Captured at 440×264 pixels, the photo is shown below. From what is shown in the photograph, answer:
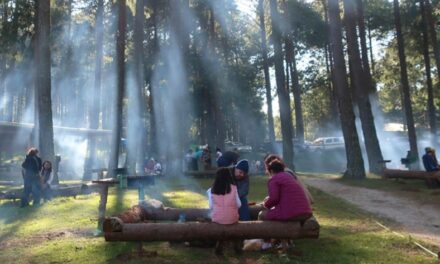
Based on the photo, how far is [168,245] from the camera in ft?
26.2

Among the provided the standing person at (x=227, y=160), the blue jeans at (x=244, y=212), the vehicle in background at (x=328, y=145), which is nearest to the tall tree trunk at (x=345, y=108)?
the blue jeans at (x=244, y=212)

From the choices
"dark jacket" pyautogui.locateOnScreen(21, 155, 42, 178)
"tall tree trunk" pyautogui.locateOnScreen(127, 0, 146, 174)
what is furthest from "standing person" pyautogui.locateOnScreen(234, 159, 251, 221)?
"tall tree trunk" pyautogui.locateOnScreen(127, 0, 146, 174)

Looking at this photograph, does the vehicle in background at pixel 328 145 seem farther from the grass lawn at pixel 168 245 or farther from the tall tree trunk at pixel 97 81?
the grass lawn at pixel 168 245

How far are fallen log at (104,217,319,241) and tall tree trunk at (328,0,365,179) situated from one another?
1458 centimetres

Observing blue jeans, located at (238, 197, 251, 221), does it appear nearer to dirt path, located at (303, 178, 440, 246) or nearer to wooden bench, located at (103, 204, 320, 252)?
wooden bench, located at (103, 204, 320, 252)

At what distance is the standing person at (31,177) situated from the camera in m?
14.3

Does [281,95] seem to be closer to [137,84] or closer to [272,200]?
[137,84]

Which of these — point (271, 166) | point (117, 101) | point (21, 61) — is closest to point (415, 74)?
point (117, 101)

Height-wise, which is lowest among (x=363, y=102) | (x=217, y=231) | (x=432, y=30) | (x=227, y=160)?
(x=217, y=231)

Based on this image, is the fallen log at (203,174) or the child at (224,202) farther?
the fallen log at (203,174)

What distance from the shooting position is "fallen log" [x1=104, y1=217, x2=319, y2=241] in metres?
6.85

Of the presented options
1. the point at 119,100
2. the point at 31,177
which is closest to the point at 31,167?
the point at 31,177

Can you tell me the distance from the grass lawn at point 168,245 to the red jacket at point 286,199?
2.10 feet

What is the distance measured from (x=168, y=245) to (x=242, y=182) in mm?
1759
